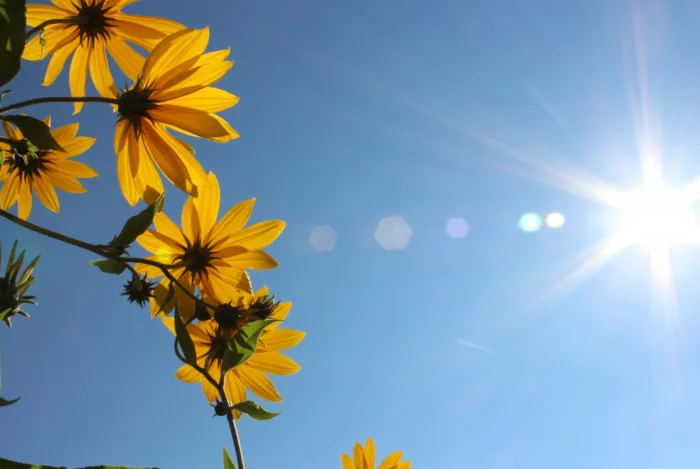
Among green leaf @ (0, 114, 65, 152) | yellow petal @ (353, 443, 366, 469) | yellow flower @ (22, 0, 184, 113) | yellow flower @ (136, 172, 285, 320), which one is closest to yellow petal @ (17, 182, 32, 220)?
yellow flower @ (22, 0, 184, 113)

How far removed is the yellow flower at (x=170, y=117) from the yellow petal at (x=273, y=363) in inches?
→ 23.9

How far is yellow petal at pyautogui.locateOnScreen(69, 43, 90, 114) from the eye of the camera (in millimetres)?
1531

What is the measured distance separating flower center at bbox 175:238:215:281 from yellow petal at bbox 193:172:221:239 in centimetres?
4

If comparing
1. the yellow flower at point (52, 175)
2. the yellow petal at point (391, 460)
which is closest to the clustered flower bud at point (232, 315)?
the yellow flower at point (52, 175)

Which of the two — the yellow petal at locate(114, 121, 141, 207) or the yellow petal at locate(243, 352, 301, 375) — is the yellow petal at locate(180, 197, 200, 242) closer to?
the yellow petal at locate(114, 121, 141, 207)

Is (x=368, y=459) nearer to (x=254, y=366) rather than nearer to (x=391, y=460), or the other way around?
(x=391, y=460)

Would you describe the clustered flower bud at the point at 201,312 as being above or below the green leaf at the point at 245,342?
above

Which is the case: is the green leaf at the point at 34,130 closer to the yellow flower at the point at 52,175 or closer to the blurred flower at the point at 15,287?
the blurred flower at the point at 15,287

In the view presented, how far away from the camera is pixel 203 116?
46.8 inches

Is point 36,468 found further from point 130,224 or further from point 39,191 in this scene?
point 39,191

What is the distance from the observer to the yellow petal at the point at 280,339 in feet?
5.50

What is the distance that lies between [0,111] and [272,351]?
3.42 ft

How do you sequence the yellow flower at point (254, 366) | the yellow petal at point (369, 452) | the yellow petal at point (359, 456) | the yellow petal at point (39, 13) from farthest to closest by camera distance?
1. the yellow petal at point (369, 452)
2. the yellow petal at point (359, 456)
3. the yellow flower at point (254, 366)
4. the yellow petal at point (39, 13)

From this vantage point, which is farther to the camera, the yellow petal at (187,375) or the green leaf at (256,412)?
the yellow petal at (187,375)
